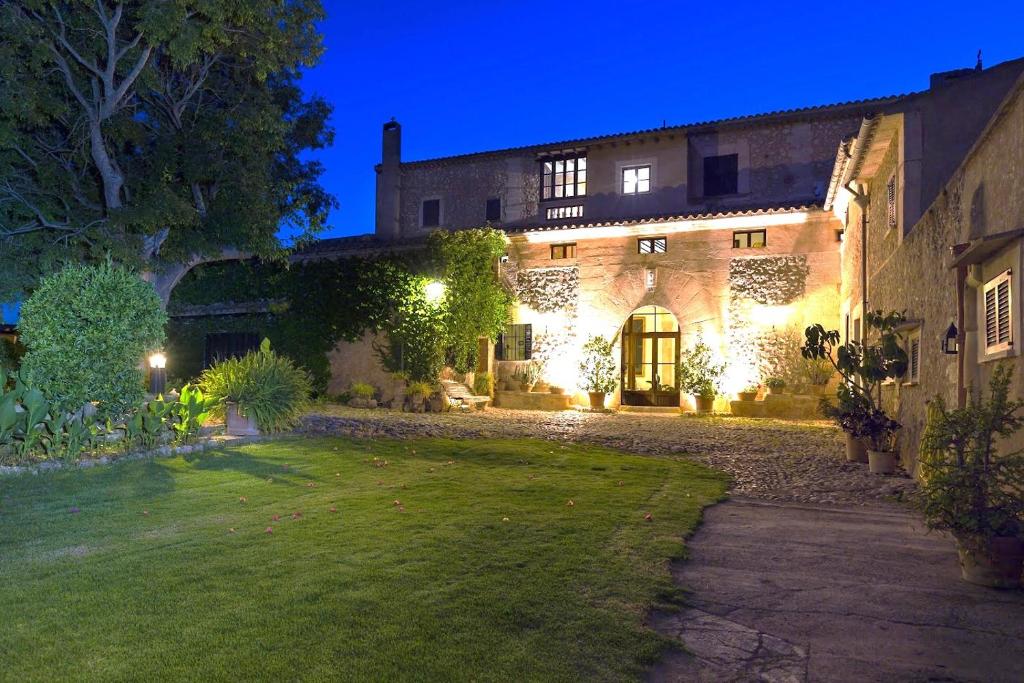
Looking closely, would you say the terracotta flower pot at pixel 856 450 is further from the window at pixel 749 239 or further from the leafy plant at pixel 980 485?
the window at pixel 749 239

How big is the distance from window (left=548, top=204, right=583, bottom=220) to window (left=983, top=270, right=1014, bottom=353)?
15.2 metres

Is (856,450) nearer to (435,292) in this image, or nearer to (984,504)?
(984,504)

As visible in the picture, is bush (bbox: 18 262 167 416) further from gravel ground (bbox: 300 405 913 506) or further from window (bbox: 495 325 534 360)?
window (bbox: 495 325 534 360)

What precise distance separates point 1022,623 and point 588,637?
7.55ft

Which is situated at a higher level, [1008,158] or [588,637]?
[1008,158]

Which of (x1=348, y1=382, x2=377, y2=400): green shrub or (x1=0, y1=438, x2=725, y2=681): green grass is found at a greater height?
(x1=348, y1=382, x2=377, y2=400): green shrub

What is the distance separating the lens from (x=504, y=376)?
18969 millimetres

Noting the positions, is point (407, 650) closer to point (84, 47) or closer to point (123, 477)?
point (123, 477)

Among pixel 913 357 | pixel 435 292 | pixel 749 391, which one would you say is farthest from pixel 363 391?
pixel 913 357

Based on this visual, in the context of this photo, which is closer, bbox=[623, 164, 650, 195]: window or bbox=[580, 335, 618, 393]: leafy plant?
bbox=[580, 335, 618, 393]: leafy plant

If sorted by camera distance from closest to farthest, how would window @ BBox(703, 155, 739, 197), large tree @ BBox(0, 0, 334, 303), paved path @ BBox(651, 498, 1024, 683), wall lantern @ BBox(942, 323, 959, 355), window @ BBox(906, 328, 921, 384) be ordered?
1. paved path @ BBox(651, 498, 1024, 683)
2. wall lantern @ BBox(942, 323, 959, 355)
3. window @ BBox(906, 328, 921, 384)
4. large tree @ BBox(0, 0, 334, 303)
5. window @ BBox(703, 155, 739, 197)

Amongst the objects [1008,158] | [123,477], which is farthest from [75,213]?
[1008,158]

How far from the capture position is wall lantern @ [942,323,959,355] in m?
6.40

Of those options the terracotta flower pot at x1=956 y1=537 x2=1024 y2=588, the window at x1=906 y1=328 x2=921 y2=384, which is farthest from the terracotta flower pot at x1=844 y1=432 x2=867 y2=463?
the terracotta flower pot at x1=956 y1=537 x2=1024 y2=588
